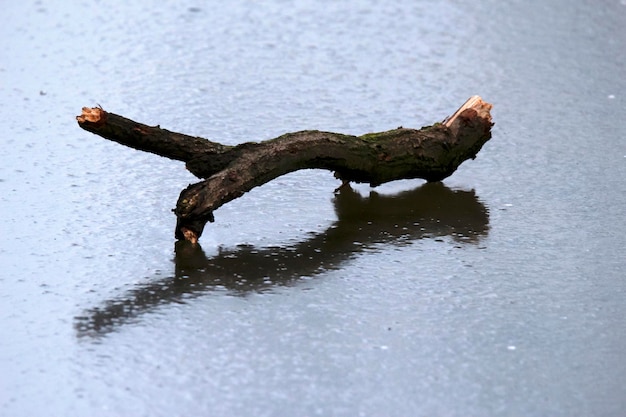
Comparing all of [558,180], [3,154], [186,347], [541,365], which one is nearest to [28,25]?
[3,154]

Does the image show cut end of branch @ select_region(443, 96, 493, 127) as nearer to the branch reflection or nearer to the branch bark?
the branch bark

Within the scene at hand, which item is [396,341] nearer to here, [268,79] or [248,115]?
[248,115]

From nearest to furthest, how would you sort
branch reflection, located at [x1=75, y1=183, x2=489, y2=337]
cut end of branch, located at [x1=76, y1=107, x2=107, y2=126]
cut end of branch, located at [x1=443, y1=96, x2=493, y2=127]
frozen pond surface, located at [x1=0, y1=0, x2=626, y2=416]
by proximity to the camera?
frozen pond surface, located at [x1=0, y1=0, x2=626, y2=416]
branch reflection, located at [x1=75, y1=183, x2=489, y2=337]
cut end of branch, located at [x1=76, y1=107, x2=107, y2=126]
cut end of branch, located at [x1=443, y1=96, x2=493, y2=127]

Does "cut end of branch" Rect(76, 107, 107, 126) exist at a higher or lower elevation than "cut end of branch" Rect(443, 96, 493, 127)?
higher

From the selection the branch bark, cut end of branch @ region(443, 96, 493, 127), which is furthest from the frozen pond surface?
cut end of branch @ region(443, 96, 493, 127)

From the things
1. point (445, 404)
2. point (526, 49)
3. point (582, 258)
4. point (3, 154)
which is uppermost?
point (526, 49)

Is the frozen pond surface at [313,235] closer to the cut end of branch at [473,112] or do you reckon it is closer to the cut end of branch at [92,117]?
the cut end of branch at [473,112]

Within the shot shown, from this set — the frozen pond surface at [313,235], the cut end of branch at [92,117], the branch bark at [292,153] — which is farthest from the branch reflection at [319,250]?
the cut end of branch at [92,117]
